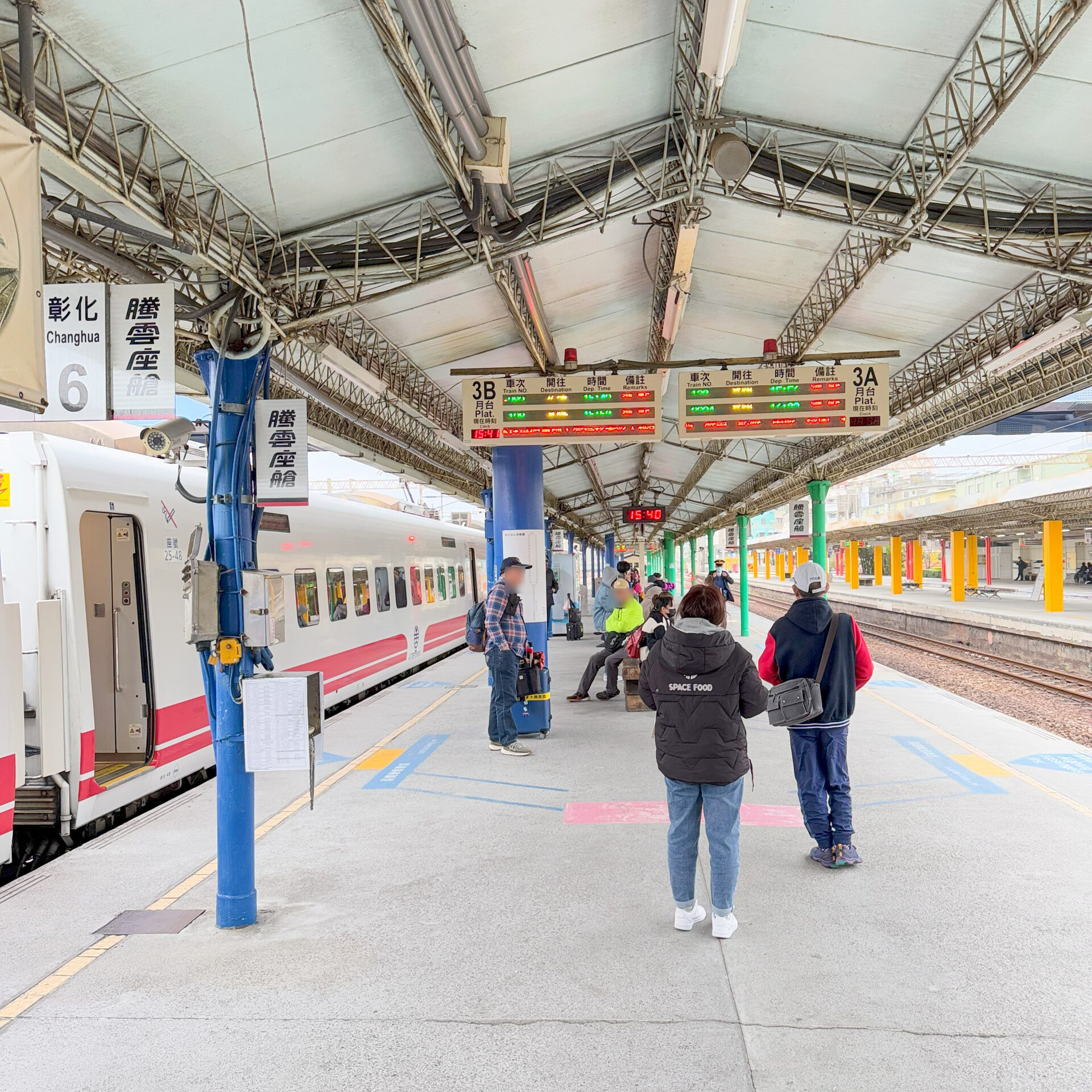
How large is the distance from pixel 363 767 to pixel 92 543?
119 inches

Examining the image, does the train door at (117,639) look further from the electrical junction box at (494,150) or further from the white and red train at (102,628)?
the electrical junction box at (494,150)

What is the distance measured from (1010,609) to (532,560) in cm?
2794

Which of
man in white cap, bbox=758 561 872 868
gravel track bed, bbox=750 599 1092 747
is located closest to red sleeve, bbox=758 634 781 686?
man in white cap, bbox=758 561 872 868

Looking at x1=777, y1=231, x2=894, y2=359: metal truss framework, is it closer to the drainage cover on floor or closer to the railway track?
the drainage cover on floor

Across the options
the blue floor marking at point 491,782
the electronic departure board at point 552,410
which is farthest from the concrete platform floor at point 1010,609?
the blue floor marking at point 491,782

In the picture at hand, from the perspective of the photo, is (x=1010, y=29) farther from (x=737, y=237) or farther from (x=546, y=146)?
(x=737, y=237)

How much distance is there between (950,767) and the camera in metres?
7.93

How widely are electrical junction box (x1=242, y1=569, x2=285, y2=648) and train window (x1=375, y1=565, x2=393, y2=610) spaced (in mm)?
8495

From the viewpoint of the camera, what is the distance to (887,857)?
549 cm

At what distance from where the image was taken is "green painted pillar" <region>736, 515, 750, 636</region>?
23.7m

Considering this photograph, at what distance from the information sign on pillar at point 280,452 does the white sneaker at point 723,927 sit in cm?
318

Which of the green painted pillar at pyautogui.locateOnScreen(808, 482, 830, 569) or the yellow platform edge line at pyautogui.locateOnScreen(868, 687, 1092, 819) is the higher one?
the green painted pillar at pyautogui.locateOnScreen(808, 482, 830, 569)

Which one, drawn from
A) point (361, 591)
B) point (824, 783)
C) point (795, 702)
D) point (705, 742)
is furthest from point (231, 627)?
point (361, 591)

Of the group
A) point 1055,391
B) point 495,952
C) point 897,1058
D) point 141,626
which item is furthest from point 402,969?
point 1055,391
